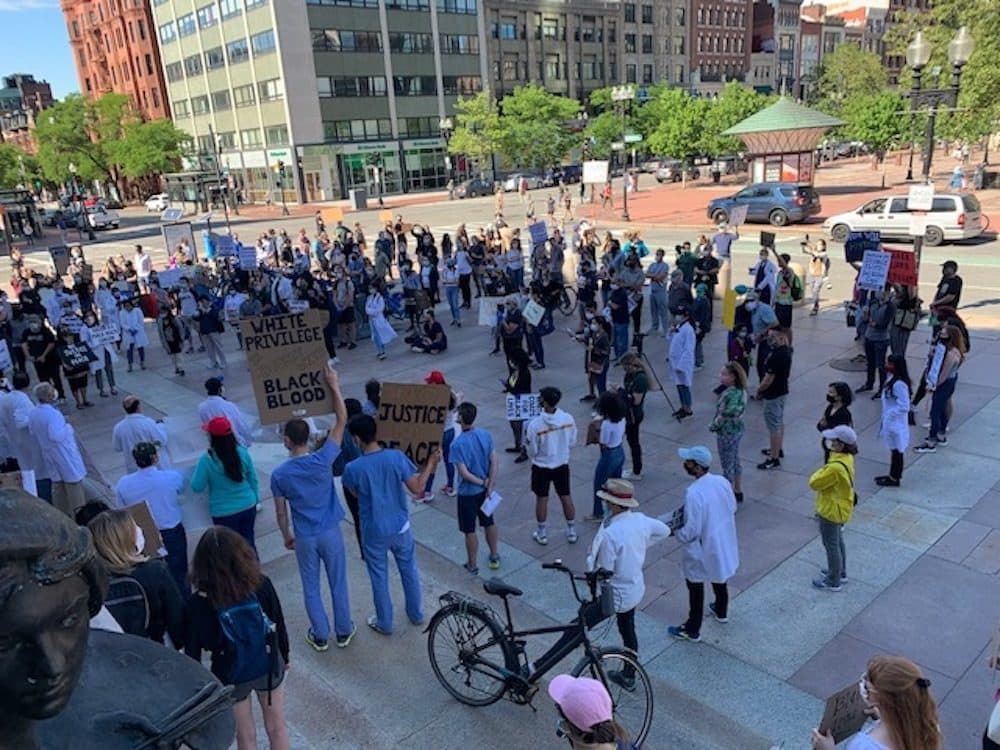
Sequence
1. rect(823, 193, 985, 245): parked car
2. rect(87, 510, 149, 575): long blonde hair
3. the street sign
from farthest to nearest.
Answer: rect(823, 193, 985, 245): parked car
the street sign
rect(87, 510, 149, 575): long blonde hair

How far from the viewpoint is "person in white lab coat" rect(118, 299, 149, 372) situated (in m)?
15.5

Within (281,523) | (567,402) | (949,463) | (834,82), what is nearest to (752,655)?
(281,523)

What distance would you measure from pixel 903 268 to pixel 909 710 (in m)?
10.0

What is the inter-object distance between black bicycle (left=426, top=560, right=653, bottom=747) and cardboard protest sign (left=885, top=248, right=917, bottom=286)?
8879 millimetres

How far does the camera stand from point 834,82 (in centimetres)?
7175

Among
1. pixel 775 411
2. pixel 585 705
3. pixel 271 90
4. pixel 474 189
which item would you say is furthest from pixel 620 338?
pixel 271 90

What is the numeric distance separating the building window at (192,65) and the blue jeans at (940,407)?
76897mm

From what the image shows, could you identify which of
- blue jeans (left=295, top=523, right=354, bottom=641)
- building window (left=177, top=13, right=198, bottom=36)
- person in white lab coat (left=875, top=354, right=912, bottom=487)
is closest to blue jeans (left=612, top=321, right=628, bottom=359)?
person in white lab coat (left=875, top=354, right=912, bottom=487)

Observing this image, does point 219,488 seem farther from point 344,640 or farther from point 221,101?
point 221,101

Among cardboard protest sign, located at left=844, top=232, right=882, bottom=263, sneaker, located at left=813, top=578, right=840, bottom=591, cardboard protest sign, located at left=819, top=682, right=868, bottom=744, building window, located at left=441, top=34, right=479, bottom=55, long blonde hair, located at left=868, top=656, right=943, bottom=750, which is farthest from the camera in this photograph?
building window, located at left=441, top=34, right=479, bottom=55

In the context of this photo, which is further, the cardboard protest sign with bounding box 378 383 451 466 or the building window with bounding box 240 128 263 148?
the building window with bounding box 240 128 263 148

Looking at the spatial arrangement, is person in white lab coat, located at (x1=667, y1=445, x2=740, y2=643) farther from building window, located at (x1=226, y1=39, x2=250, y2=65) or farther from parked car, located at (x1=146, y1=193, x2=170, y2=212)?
parked car, located at (x1=146, y1=193, x2=170, y2=212)

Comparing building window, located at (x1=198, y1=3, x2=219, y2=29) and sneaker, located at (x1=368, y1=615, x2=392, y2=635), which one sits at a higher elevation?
building window, located at (x1=198, y1=3, x2=219, y2=29)

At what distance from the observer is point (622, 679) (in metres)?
5.04
